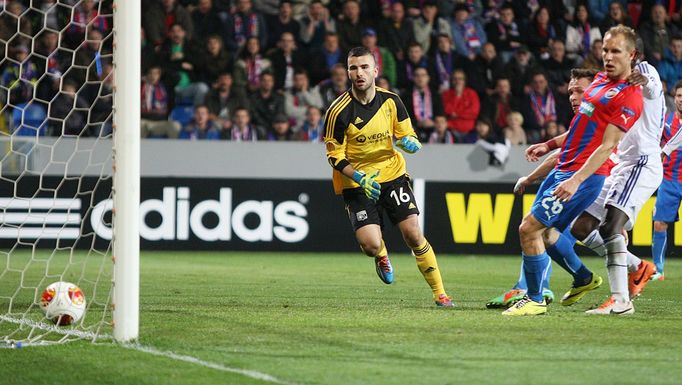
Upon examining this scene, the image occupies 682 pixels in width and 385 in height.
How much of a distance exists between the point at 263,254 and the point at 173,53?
356 cm

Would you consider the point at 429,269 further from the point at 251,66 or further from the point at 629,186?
the point at 251,66

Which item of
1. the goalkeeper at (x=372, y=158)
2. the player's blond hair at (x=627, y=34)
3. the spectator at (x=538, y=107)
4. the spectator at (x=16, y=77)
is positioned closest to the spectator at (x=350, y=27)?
the spectator at (x=538, y=107)

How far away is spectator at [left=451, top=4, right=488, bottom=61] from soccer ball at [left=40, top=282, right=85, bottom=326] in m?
11.2

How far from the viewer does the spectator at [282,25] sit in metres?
16.7

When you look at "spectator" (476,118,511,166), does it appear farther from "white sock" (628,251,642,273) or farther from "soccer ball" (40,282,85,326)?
"soccer ball" (40,282,85,326)

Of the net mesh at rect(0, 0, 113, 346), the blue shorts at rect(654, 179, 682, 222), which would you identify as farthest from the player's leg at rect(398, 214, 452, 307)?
the net mesh at rect(0, 0, 113, 346)

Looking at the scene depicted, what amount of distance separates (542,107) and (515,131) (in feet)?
2.90

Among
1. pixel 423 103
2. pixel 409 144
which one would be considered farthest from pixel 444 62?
pixel 409 144

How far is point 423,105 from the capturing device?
1606 centimetres

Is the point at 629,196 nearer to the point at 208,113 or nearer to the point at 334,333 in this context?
the point at 334,333

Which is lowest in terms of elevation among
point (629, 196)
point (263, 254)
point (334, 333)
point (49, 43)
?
point (263, 254)

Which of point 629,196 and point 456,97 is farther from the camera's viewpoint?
point 456,97

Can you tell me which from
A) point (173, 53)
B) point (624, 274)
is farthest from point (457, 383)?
point (173, 53)

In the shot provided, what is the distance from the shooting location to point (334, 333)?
659cm
